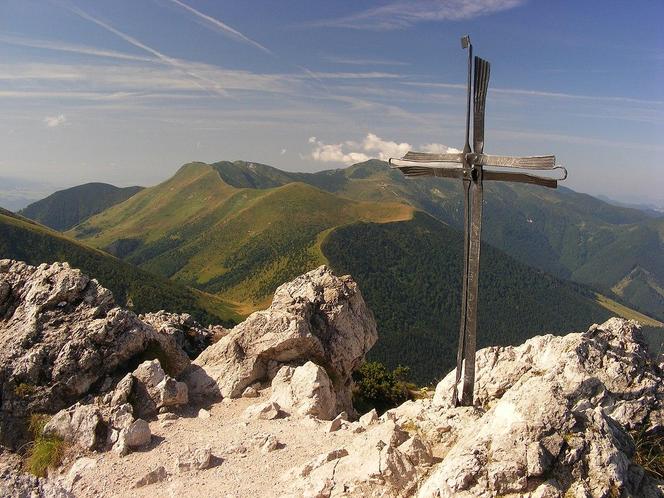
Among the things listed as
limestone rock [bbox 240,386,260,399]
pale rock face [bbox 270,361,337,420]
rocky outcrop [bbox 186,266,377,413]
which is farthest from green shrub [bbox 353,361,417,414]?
limestone rock [bbox 240,386,260,399]

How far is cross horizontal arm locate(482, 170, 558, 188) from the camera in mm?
12977

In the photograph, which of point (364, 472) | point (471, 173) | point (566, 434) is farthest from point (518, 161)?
point (364, 472)

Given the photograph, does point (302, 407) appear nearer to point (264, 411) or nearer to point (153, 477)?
point (264, 411)

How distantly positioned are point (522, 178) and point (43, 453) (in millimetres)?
20023

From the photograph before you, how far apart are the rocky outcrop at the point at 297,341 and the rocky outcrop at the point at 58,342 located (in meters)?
2.16

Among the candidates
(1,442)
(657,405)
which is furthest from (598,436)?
(1,442)

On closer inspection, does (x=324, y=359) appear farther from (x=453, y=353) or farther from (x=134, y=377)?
(x=453, y=353)

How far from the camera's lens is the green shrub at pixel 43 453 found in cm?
1719

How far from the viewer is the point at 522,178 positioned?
13.9 metres

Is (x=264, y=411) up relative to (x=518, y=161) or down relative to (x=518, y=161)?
down

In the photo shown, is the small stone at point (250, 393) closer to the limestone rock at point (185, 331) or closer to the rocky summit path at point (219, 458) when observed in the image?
the rocky summit path at point (219, 458)

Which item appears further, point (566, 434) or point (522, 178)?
point (522, 178)

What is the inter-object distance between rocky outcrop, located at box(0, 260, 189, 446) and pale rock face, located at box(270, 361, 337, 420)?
5.96 m

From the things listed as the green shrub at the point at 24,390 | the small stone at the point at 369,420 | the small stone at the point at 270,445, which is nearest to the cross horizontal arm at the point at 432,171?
the small stone at the point at 369,420
